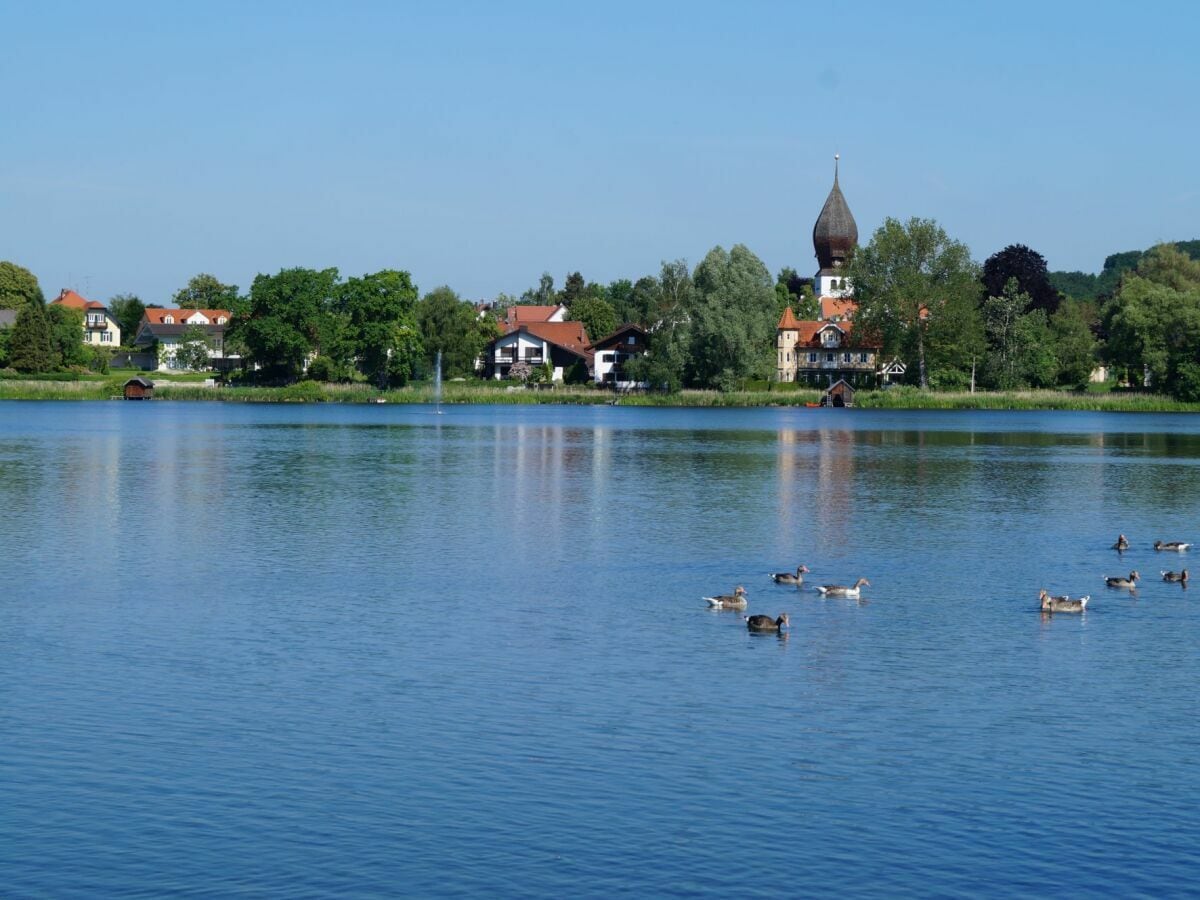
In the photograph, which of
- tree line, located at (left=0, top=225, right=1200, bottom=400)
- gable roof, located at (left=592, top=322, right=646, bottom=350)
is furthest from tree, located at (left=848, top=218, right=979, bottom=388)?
gable roof, located at (left=592, top=322, right=646, bottom=350)

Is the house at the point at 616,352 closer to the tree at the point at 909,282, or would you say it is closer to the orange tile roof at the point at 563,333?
the orange tile roof at the point at 563,333

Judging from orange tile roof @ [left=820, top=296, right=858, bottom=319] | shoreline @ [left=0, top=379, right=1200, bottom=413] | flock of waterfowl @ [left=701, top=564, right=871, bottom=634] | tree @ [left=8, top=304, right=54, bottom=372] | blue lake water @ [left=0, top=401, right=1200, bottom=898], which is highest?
orange tile roof @ [left=820, top=296, right=858, bottom=319]

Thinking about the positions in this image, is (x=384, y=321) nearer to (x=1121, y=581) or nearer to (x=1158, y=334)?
(x=1158, y=334)

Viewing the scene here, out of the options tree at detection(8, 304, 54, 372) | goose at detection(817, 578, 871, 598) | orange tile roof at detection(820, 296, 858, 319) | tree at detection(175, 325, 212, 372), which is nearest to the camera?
goose at detection(817, 578, 871, 598)

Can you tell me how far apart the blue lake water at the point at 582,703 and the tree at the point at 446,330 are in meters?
111

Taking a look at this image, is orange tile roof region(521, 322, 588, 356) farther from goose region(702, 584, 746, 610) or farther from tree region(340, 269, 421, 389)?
goose region(702, 584, 746, 610)

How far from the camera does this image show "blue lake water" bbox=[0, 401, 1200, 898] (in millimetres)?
14750

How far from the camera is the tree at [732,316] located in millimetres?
139000

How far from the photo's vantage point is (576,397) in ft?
531

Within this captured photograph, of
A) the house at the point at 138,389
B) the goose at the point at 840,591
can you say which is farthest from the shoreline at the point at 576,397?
the goose at the point at 840,591

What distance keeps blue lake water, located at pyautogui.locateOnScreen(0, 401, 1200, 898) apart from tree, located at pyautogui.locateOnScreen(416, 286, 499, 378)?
111 metres

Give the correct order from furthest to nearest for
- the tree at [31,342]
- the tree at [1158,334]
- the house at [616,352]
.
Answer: the house at [616,352]
the tree at [31,342]
the tree at [1158,334]

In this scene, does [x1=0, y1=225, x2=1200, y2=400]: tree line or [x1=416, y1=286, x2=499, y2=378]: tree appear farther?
[x1=416, y1=286, x2=499, y2=378]: tree

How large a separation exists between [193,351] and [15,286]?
1026 inches
